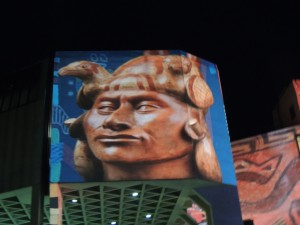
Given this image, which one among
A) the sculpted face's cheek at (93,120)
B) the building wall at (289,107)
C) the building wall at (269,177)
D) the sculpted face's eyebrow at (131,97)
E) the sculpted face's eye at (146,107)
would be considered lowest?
the building wall at (269,177)

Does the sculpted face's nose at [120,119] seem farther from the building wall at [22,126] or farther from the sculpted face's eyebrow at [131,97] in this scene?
the building wall at [22,126]

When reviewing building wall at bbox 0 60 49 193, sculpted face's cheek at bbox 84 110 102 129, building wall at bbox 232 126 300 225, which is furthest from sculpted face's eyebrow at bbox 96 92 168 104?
building wall at bbox 232 126 300 225

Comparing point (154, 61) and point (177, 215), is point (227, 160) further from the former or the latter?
point (154, 61)

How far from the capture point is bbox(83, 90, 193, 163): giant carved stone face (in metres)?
33.8

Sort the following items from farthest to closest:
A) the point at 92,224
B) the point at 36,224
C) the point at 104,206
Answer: the point at 92,224, the point at 104,206, the point at 36,224

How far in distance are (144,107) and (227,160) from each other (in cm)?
777

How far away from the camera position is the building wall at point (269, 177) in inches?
1651

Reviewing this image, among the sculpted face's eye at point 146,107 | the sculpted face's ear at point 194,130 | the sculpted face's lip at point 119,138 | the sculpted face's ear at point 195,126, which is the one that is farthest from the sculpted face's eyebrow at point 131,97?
the sculpted face's lip at point 119,138

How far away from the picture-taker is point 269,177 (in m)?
43.6

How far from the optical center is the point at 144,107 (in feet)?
117

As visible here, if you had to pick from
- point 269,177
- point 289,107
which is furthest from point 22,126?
point 289,107

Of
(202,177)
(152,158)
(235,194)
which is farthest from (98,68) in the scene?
(235,194)

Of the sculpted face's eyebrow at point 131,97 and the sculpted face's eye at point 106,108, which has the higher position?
the sculpted face's eyebrow at point 131,97

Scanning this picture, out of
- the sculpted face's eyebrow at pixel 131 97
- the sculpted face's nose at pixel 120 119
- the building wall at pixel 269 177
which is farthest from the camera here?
the building wall at pixel 269 177
